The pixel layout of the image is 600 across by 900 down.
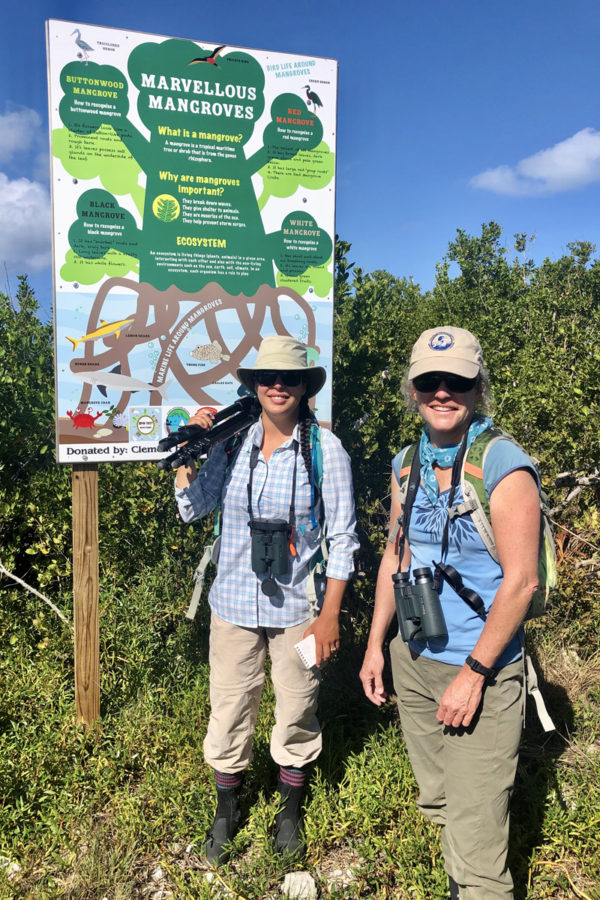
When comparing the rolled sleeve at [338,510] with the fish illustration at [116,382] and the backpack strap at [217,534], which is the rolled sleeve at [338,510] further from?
the fish illustration at [116,382]

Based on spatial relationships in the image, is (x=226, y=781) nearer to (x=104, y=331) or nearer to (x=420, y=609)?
→ (x=420, y=609)

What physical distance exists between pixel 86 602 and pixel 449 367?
219cm

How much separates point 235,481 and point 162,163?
5.16ft

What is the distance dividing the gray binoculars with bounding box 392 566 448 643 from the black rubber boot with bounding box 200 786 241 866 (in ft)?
3.99

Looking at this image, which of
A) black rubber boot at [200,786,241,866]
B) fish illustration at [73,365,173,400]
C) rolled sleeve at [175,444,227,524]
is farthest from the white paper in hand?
fish illustration at [73,365,173,400]

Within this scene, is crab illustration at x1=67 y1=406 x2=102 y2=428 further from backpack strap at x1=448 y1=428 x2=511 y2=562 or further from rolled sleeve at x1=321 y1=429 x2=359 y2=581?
backpack strap at x1=448 y1=428 x2=511 y2=562

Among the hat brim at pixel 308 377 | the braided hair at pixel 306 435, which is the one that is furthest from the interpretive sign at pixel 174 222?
the braided hair at pixel 306 435

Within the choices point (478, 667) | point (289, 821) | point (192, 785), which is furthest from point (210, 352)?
point (289, 821)

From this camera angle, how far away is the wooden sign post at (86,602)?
10.00ft

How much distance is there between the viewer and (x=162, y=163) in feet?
9.46

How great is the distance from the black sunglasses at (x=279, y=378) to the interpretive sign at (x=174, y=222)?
635 millimetres

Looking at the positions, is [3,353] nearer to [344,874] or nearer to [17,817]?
[17,817]

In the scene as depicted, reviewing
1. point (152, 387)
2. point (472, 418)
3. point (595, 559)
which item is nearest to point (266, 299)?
point (152, 387)

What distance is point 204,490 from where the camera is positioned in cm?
253
